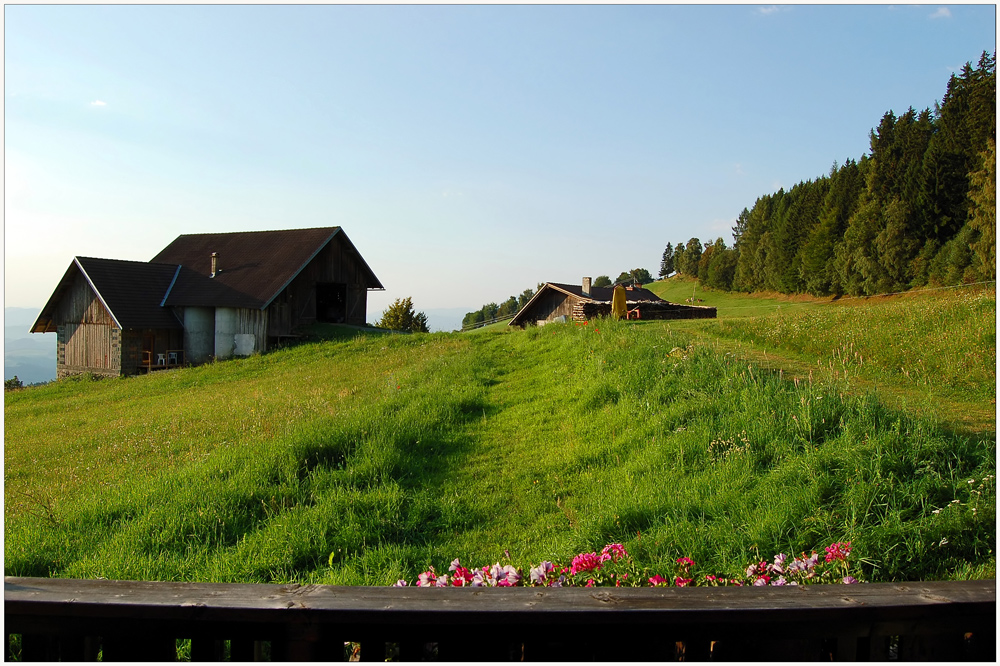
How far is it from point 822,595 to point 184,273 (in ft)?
113

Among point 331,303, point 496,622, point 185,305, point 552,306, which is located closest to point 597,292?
point 552,306

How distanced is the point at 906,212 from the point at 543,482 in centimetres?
4991

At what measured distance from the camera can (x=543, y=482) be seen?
21.3ft

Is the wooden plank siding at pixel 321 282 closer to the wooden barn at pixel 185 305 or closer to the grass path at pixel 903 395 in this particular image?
the wooden barn at pixel 185 305

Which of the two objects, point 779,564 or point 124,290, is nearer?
point 779,564

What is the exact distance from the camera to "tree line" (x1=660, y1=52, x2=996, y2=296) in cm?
3878

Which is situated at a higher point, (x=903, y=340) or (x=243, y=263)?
(x=243, y=263)

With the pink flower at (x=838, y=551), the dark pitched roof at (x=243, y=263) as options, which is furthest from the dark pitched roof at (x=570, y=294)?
the pink flower at (x=838, y=551)

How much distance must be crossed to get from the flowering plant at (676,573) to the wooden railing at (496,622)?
1.39 m

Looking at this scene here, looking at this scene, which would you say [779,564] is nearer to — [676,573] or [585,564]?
[676,573]

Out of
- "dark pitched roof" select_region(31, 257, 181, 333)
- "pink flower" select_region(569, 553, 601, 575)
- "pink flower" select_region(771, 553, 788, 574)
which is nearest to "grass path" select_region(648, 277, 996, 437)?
"pink flower" select_region(771, 553, 788, 574)

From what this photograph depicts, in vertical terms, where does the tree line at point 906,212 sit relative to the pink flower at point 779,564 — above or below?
above

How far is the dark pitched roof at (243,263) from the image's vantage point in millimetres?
28469

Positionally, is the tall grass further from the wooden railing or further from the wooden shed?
the wooden shed
